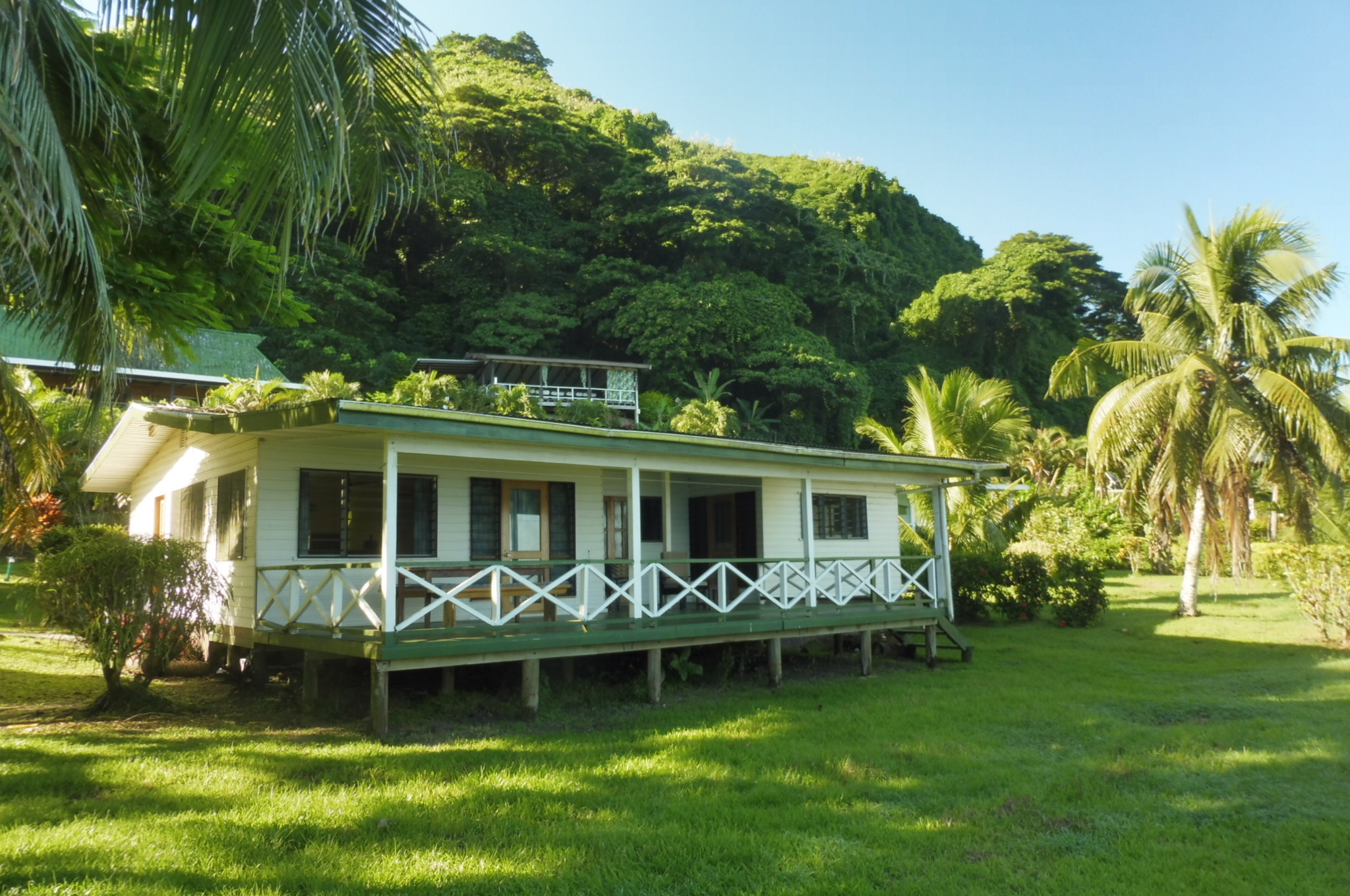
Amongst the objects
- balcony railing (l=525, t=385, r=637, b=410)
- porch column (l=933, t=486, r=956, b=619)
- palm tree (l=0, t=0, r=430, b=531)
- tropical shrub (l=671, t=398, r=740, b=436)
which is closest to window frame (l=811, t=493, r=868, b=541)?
porch column (l=933, t=486, r=956, b=619)

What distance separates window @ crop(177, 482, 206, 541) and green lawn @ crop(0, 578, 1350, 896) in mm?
2403

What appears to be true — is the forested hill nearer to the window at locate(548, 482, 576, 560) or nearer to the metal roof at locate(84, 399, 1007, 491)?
the metal roof at locate(84, 399, 1007, 491)

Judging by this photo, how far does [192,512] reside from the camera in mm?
13672

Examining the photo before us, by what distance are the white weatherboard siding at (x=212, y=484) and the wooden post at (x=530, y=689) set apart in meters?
3.63

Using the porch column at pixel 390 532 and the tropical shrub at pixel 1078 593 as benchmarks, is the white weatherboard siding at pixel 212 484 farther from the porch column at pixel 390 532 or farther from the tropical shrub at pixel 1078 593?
the tropical shrub at pixel 1078 593

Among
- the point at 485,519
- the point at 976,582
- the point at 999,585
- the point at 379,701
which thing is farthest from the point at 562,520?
the point at 999,585

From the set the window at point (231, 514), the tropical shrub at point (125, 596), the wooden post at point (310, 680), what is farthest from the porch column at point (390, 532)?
the window at point (231, 514)

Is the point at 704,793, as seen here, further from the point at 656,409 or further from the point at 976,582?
the point at 656,409

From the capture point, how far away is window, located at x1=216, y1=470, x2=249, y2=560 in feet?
37.5

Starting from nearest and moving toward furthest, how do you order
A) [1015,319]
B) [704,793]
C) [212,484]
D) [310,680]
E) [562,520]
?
[704,793]
[310,680]
[212,484]
[562,520]
[1015,319]

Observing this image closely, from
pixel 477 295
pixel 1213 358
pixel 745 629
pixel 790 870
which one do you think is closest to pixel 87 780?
pixel 790 870

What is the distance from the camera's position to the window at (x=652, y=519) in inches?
631

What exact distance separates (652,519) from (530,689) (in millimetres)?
6461

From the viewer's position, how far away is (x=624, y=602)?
14375 mm
